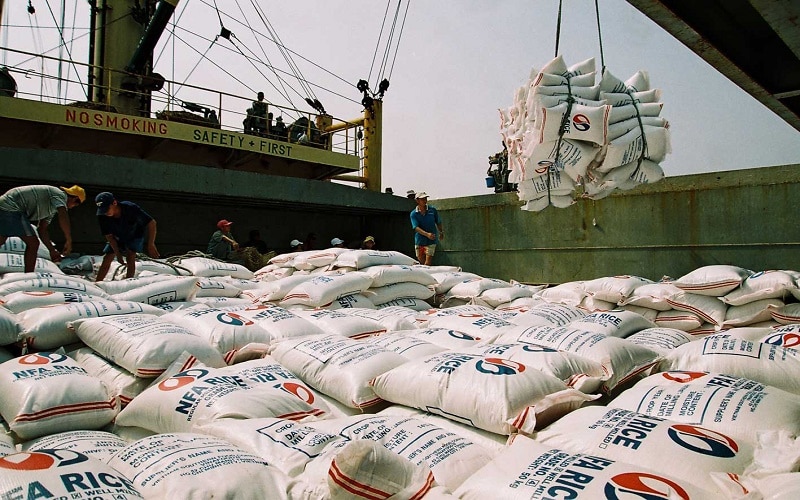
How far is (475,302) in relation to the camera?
479 cm

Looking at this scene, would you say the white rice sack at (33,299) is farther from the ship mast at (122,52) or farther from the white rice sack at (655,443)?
the ship mast at (122,52)

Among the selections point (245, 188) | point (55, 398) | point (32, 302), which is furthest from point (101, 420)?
point (245, 188)

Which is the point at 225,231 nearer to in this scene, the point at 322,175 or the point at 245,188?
the point at 245,188

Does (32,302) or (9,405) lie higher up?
(32,302)

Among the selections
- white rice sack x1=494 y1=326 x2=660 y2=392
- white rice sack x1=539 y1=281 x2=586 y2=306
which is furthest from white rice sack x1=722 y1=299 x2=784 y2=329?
white rice sack x1=494 y1=326 x2=660 y2=392

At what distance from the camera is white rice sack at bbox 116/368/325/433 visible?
1.79m

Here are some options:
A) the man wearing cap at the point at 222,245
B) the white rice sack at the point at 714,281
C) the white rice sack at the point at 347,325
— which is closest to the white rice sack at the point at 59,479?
the white rice sack at the point at 347,325

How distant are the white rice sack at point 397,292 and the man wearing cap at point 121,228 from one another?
2.35 metres

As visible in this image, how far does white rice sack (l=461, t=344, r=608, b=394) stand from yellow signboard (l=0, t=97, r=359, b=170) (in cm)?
821

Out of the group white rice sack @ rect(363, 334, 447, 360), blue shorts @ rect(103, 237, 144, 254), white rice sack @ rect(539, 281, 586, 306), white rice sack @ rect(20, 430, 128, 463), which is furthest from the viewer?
blue shorts @ rect(103, 237, 144, 254)

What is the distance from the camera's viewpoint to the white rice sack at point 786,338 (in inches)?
90.7

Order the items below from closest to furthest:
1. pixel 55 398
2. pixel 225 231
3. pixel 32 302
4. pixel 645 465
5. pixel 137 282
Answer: pixel 645 465, pixel 55 398, pixel 32 302, pixel 137 282, pixel 225 231

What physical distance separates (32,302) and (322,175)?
8.52 metres

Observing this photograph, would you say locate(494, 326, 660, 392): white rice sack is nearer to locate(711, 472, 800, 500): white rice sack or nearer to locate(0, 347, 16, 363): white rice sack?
locate(711, 472, 800, 500): white rice sack
